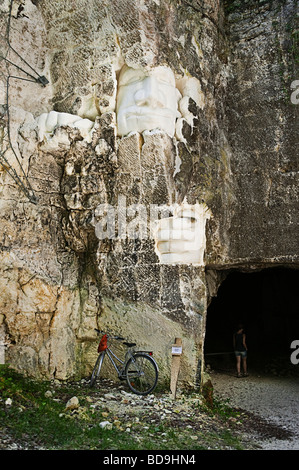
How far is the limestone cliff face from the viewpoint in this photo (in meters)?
6.25

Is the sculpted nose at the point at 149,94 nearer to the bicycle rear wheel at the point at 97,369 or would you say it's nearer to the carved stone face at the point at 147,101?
the carved stone face at the point at 147,101

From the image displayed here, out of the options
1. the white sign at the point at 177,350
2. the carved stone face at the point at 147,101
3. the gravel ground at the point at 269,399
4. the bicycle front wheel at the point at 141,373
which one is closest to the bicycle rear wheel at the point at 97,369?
the bicycle front wheel at the point at 141,373

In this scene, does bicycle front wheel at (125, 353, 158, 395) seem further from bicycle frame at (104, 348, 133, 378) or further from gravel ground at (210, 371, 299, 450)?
gravel ground at (210, 371, 299, 450)

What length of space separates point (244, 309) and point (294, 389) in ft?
14.2

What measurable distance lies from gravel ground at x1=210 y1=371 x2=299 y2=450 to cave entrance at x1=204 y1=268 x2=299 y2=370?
6.29 ft

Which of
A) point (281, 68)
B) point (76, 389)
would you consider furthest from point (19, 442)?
point (281, 68)

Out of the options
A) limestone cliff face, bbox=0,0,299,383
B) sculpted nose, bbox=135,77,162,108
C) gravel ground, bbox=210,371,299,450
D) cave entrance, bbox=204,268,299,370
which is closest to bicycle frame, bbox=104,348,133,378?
limestone cliff face, bbox=0,0,299,383

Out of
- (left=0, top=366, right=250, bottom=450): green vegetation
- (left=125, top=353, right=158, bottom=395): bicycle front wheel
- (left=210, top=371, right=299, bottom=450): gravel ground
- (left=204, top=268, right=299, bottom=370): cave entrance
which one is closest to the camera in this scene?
(left=0, top=366, right=250, bottom=450): green vegetation

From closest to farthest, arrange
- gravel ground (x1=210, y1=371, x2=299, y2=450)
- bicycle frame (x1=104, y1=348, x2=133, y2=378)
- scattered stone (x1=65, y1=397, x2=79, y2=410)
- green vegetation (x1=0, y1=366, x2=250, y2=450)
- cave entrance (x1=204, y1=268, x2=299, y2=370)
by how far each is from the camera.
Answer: green vegetation (x1=0, y1=366, x2=250, y2=450), scattered stone (x1=65, y1=397, x2=79, y2=410), gravel ground (x1=210, y1=371, x2=299, y2=450), bicycle frame (x1=104, y1=348, x2=133, y2=378), cave entrance (x1=204, y1=268, x2=299, y2=370)

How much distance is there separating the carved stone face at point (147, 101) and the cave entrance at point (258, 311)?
5610 mm

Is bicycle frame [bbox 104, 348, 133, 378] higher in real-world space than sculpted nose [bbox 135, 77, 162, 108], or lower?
lower

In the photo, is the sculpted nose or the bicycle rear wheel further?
the sculpted nose

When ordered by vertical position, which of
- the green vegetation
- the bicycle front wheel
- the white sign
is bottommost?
the green vegetation

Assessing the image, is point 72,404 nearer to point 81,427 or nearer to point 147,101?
point 81,427
